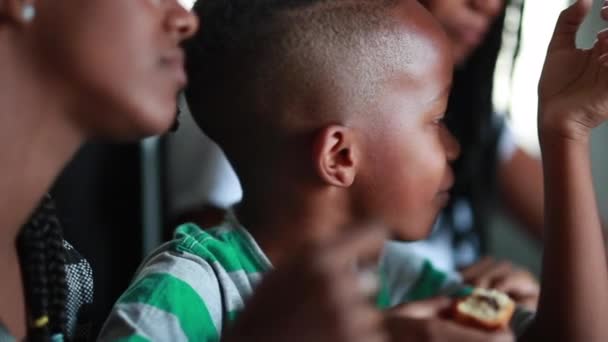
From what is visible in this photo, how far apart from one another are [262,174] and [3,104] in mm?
309

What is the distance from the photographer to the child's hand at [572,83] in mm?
788

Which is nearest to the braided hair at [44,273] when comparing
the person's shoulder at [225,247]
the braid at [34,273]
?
the braid at [34,273]

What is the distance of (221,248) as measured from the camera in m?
0.73

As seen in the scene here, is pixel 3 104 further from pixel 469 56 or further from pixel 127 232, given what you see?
pixel 469 56

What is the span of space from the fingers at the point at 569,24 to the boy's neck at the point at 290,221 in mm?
290

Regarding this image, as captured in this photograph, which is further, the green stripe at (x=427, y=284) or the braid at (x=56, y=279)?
the green stripe at (x=427, y=284)

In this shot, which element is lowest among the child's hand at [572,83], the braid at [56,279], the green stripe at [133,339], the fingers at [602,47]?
the green stripe at [133,339]

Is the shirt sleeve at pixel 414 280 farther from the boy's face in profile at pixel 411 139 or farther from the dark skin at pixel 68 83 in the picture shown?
the dark skin at pixel 68 83

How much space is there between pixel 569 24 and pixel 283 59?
1.01 feet

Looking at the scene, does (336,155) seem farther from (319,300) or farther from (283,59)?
(319,300)

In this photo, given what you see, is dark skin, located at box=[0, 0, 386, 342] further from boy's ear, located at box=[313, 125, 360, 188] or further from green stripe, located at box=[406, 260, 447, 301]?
green stripe, located at box=[406, 260, 447, 301]

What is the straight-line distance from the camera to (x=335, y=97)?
0.75 meters

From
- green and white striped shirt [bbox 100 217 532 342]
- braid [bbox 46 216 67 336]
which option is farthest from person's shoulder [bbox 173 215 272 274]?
braid [bbox 46 216 67 336]

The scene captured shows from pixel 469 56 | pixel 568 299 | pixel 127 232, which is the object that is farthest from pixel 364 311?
pixel 469 56
